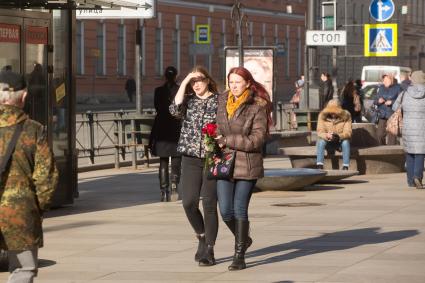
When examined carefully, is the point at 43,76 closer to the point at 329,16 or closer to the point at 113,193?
the point at 113,193

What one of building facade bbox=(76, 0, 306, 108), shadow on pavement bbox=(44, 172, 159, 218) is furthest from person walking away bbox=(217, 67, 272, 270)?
building facade bbox=(76, 0, 306, 108)

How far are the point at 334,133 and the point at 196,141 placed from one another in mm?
10834

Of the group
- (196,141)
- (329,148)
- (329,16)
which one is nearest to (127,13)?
(329,148)

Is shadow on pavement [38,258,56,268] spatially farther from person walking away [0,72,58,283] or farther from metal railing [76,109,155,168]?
metal railing [76,109,155,168]

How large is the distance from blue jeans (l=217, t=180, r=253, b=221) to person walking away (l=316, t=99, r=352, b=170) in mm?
10988

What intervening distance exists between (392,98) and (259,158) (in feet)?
55.6

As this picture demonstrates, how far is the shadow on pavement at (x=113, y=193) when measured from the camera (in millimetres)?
17422

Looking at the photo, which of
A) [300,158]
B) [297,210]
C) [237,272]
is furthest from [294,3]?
[237,272]

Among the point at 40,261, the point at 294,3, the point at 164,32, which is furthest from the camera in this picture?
the point at 294,3

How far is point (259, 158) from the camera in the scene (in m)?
11.4

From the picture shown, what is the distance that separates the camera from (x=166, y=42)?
6850 centimetres

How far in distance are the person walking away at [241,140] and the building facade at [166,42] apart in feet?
137

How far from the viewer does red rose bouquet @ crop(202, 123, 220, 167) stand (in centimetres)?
1136

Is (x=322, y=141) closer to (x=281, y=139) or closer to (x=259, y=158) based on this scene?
(x=281, y=139)
